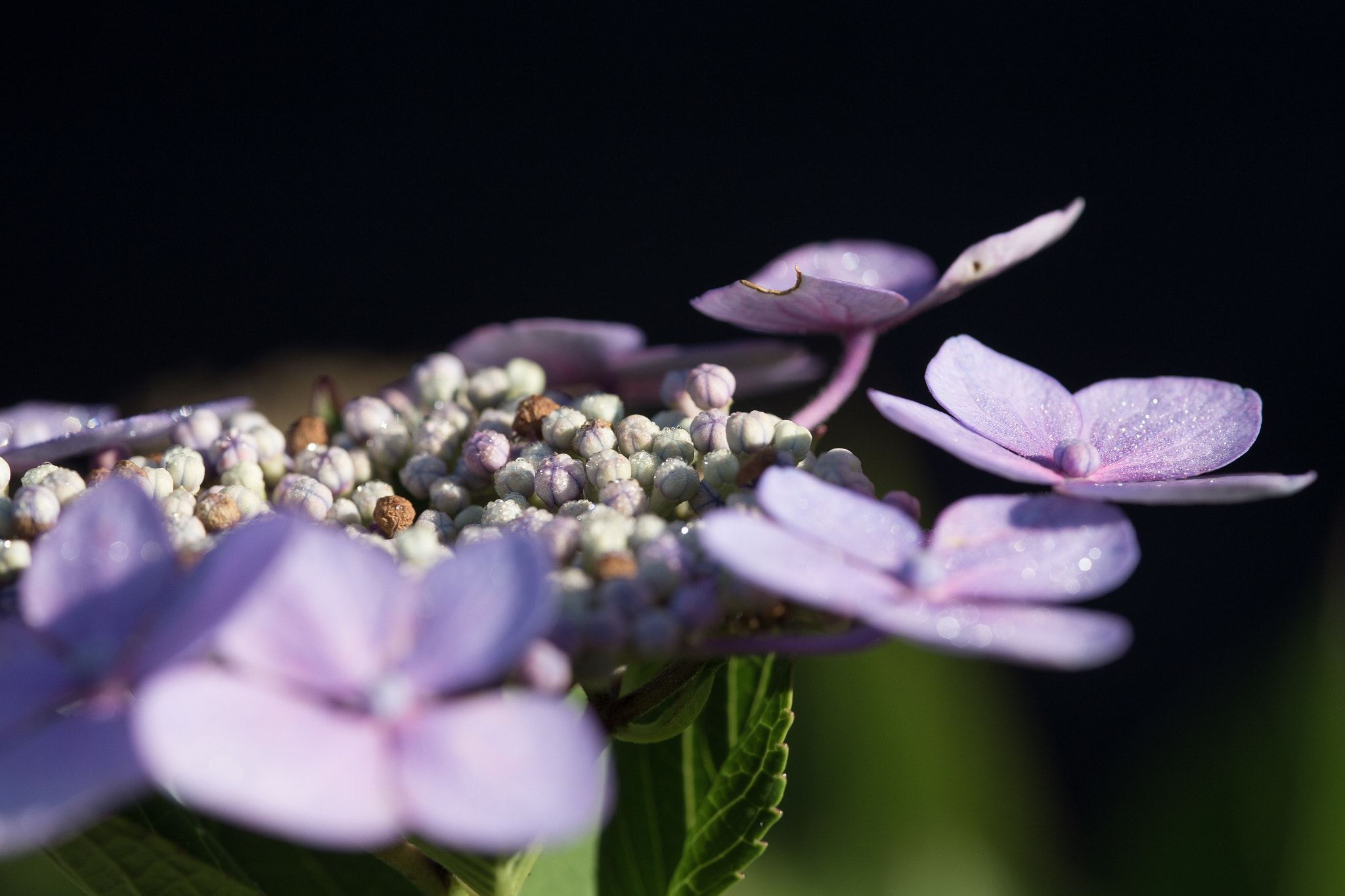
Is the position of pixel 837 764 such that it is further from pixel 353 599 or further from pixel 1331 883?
pixel 353 599

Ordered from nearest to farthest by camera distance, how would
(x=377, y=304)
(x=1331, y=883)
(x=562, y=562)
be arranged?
(x=562, y=562), (x=1331, y=883), (x=377, y=304)

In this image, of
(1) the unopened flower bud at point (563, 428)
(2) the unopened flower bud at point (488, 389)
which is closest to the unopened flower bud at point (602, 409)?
(1) the unopened flower bud at point (563, 428)

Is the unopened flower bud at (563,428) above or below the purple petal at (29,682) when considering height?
above

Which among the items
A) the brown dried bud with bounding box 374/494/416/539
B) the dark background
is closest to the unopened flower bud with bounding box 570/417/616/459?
the brown dried bud with bounding box 374/494/416/539

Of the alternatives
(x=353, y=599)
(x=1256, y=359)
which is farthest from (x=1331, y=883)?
(x=1256, y=359)

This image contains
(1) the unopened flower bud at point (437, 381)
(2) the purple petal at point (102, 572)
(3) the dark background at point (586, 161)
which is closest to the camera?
(2) the purple petal at point (102, 572)

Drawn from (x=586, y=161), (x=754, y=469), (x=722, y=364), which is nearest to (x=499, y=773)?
(x=754, y=469)

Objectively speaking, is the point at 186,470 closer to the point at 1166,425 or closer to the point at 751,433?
the point at 751,433

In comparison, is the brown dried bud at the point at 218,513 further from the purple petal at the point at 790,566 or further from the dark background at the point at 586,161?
the dark background at the point at 586,161
